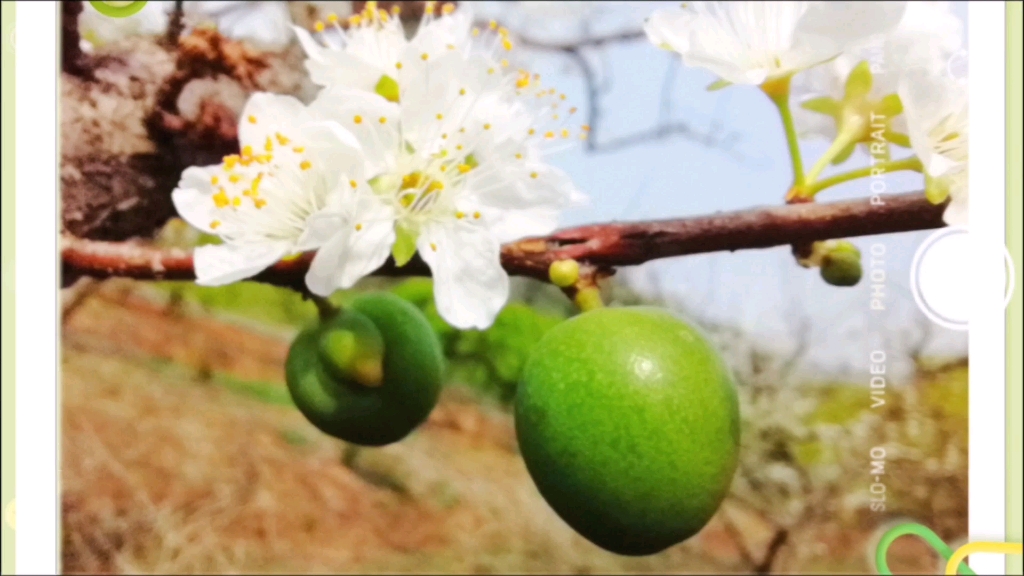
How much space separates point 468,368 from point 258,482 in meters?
0.28

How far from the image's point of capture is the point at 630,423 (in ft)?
2.37

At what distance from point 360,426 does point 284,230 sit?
0.77 ft

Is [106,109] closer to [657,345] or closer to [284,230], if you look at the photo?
[284,230]

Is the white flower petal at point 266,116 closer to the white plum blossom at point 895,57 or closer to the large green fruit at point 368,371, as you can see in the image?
the large green fruit at point 368,371

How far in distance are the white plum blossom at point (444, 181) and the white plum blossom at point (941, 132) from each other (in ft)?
1.20

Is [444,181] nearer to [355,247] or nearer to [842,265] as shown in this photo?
[355,247]

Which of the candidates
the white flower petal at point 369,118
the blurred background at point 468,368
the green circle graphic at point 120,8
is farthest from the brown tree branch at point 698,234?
the green circle graphic at point 120,8

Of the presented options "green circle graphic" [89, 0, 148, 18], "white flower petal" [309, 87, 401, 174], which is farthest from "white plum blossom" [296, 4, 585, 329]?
"green circle graphic" [89, 0, 148, 18]

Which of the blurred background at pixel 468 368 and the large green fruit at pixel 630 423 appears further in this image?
the blurred background at pixel 468 368

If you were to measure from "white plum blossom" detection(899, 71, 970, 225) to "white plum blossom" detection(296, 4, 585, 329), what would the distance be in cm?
37

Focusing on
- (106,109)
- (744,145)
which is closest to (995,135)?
(744,145)

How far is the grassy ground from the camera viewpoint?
33.3 inches

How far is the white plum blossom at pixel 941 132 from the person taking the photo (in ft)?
2.60

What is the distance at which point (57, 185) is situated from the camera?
88 centimetres
